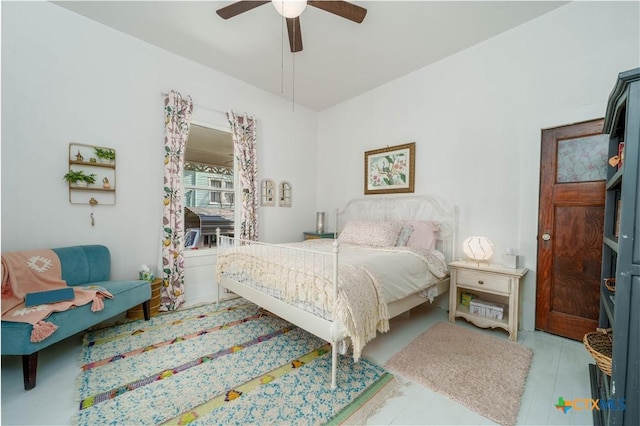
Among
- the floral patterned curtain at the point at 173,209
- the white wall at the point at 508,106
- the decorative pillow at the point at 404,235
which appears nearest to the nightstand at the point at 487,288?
the white wall at the point at 508,106

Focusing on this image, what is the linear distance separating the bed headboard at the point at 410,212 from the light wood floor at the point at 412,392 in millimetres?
1200

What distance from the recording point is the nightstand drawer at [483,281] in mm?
2400

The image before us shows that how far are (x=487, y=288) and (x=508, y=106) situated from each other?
6.25ft

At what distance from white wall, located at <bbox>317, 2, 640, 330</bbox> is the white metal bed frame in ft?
0.57

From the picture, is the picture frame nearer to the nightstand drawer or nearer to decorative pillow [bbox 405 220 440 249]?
decorative pillow [bbox 405 220 440 249]

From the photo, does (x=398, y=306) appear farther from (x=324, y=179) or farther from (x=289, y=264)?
(x=324, y=179)

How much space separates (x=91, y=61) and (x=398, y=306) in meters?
3.88

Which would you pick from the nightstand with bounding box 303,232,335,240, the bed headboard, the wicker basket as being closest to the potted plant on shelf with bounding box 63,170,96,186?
the nightstand with bounding box 303,232,335,240

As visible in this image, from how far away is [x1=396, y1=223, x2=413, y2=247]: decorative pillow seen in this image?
10.0 feet

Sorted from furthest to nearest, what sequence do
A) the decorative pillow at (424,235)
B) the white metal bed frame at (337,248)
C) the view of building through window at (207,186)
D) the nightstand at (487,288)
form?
the view of building through window at (207,186) < the decorative pillow at (424,235) < the nightstand at (487,288) < the white metal bed frame at (337,248)

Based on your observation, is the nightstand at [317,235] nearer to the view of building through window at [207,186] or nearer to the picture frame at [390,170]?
the picture frame at [390,170]

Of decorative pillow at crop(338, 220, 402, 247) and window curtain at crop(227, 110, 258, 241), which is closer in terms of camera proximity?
decorative pillow at crop(338, 220, 402, 247)

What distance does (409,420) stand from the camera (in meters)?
1.45

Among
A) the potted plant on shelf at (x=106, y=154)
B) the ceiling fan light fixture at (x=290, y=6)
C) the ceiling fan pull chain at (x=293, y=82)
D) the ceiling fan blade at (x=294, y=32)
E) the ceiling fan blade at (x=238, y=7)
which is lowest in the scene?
the potted plant on shelf at (x=106, y=154)
